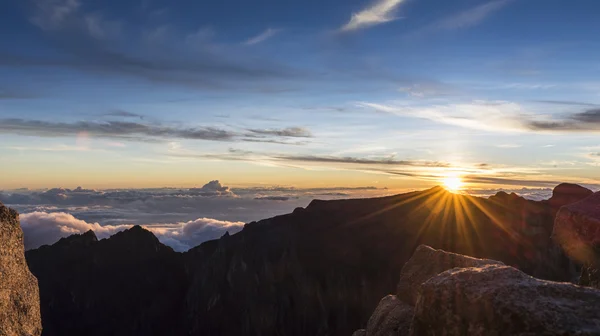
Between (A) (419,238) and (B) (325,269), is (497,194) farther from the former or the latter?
(B) (325,269)

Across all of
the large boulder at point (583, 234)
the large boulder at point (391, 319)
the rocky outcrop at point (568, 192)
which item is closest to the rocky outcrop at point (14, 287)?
the large boulder at point (391, 319)

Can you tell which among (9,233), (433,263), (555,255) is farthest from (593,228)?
(555,255)

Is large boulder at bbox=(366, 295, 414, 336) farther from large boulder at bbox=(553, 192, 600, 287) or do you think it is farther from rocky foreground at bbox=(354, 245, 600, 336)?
rocky foreground at bbox=(354, 245, 600, 336)

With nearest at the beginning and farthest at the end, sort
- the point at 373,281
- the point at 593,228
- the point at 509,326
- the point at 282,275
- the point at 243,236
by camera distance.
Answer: the point at 509,326 → the point at 593,228 → the point at 373,281 → the point at 282,275 → the point at 243,236

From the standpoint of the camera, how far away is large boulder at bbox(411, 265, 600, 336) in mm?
7832

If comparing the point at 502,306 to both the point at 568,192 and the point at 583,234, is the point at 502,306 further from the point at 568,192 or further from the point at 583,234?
the point at 568,192

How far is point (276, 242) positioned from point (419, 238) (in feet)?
175

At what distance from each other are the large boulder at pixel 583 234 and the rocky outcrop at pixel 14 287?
20390mm

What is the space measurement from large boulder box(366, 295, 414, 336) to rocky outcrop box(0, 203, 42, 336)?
1386 cm

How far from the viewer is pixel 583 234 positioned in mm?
Result: 15664

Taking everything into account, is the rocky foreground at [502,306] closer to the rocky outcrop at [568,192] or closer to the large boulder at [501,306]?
the large boulder at [501,306]

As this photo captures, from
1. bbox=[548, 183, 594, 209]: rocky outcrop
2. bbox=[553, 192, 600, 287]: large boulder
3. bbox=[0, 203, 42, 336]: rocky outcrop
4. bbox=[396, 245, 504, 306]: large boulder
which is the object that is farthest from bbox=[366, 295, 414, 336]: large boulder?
bbox=[548, 183, 594, 209]: rocky outcrop

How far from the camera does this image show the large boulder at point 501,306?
7832mm

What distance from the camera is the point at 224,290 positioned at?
19175cm
